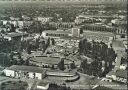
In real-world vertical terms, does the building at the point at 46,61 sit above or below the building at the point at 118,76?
above

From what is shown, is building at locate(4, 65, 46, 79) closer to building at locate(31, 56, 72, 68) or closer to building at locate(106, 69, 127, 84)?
building at locate(31, 56, 72, 68)

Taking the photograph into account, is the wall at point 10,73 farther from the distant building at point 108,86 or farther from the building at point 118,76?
the building at point 118,76

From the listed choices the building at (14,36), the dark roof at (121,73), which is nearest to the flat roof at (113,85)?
the dark roof at (121,73)

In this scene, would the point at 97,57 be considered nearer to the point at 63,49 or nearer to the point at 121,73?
the point at 63,49

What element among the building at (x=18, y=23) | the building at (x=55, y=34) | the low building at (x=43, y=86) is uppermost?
the building at (x=18, y=23)

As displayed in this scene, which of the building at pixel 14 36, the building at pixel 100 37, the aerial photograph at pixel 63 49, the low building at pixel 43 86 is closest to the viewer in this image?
the low building at pixel 43 86

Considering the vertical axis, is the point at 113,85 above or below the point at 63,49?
below

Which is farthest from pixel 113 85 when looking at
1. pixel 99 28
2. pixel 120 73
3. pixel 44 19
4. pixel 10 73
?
pixel 44 19
